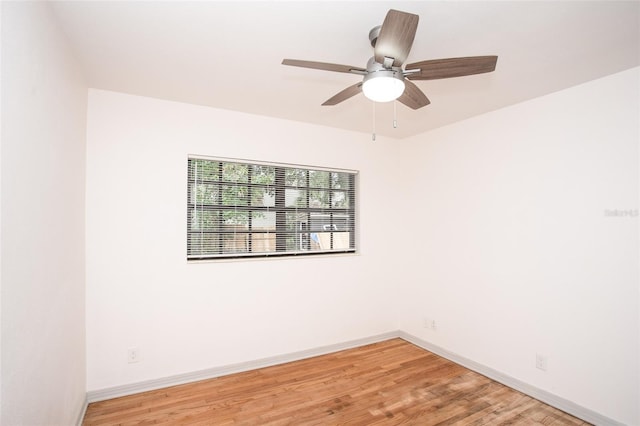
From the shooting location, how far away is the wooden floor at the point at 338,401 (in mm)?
2414

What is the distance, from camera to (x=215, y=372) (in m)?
3.05

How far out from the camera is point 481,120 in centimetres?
329

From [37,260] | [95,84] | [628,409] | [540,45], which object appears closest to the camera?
[37,260]

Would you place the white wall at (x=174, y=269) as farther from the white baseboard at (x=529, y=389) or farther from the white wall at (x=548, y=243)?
the white wall at (x=548, y=243)

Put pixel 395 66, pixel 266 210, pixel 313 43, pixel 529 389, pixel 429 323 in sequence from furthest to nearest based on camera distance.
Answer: pixel 429 323 < pixel 266 210 < pixel 529 389 < pixel 313 43 < pixel 395 66

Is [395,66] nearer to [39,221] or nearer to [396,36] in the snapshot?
[396,36]

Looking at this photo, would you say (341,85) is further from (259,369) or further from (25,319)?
(259,369)

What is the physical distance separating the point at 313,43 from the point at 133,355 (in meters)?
2.88

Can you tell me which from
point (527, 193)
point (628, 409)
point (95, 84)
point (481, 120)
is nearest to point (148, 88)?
point (95, 84)

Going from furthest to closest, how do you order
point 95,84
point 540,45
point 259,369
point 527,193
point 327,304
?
1. point 327,304
2. point 259,369
3. point 527,193
4. point 95,84
5. point 540,45

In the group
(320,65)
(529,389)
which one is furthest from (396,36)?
(529,389)

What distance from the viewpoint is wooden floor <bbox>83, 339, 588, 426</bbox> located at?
241 cm

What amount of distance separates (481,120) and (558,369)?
2.36m

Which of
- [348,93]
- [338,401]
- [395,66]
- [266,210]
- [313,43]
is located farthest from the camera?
[266,210]
